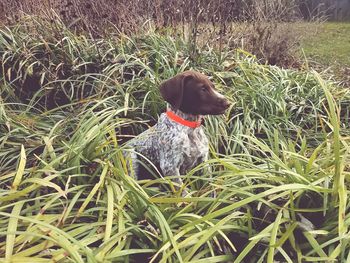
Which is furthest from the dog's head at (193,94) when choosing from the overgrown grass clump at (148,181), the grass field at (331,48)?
the grass field at (331,48)

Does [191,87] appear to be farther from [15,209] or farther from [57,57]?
[57,57]

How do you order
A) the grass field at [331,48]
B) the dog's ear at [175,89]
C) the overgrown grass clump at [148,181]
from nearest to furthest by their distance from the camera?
the overgrown grass clump at [148,181], the dog's ear at [175,89], the grass field at [331,48]

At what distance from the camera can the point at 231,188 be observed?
8.39 feet

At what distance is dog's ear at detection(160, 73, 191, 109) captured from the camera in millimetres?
3049

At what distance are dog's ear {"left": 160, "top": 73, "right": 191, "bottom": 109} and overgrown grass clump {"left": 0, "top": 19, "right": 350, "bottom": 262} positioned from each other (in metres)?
0.35

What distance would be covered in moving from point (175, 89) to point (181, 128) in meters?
0.29

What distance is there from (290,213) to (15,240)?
4.65 feet

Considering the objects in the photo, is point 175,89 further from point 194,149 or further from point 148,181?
point 148,181

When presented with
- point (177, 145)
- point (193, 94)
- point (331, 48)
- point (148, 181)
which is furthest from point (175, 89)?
point (331, 48)

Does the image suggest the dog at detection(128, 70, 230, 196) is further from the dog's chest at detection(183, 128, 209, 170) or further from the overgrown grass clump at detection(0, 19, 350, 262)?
the overgrown grass clump at detection(0, 19, 350, 262)

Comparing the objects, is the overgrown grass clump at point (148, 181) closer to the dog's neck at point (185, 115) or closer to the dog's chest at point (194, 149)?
the dog's chest at point (194, 149)

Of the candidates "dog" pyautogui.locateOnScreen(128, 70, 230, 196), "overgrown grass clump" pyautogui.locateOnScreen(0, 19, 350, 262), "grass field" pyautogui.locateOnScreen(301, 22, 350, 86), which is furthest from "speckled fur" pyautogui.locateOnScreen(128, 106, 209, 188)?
"grass field" pyautogui.locateOnScreen(301, 22, 350, 86)

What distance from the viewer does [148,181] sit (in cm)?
287

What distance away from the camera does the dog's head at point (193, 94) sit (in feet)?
10.1
